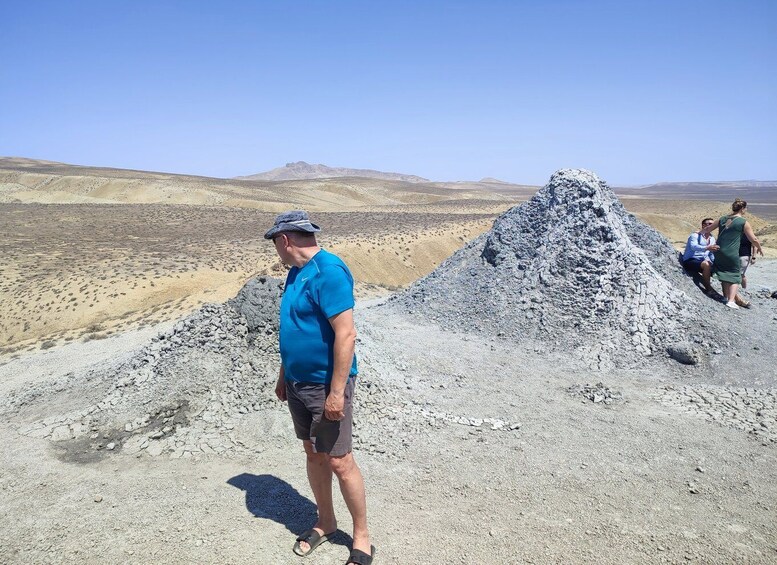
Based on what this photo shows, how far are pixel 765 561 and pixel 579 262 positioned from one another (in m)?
5.96

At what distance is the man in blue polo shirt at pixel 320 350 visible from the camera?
3.00 m

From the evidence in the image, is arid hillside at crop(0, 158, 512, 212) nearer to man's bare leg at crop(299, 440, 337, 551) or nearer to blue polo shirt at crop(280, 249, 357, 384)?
man's bare leg at crop(299, 440, 337, 551)

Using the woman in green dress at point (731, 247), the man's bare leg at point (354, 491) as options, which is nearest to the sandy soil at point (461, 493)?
the man's bare leg at point (354, 491)

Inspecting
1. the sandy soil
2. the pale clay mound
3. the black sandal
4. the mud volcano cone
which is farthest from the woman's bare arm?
the black sandal

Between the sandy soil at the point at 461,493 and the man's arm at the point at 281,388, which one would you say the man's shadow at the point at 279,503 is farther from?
the man's arm at the point at 281,388

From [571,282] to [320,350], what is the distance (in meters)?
7.01

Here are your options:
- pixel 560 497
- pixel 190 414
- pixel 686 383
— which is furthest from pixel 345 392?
pixel 686 383

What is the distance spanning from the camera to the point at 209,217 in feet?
108

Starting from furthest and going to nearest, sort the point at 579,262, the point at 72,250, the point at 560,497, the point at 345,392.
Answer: the point at 72,250 → the point at 579,262 → the point at 560,497 → the point at 345,392

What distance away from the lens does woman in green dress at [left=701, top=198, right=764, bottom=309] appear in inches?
343

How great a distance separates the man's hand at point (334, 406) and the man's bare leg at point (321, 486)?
1.31 ft

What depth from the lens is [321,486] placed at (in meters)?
3.55

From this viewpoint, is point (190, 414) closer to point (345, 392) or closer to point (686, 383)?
point (345, 392)

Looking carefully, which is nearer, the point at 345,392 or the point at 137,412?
the point at 345,392
